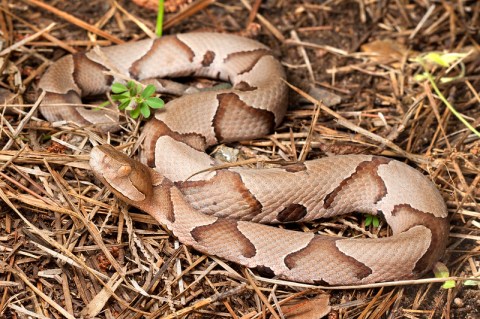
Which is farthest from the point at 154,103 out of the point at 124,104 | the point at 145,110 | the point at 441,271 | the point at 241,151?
the point at 441,271

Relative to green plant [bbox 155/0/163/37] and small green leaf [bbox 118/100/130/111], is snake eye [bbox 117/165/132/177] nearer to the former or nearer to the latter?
small green leaf [bbox 118/100/130/111]

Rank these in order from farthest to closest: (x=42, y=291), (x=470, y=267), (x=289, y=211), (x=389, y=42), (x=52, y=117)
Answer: (x=389, y=42) → (x=52, y=117) → (x=289, y=211) → (x=470, y=267) → (x=42, y=291)

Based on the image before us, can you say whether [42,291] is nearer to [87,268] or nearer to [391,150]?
[87,268]

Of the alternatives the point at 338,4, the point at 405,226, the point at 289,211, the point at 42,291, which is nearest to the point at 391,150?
the point at 405,226

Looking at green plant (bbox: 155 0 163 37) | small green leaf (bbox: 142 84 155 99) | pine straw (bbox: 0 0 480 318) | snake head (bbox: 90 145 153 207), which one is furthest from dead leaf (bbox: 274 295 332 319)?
green plant (bbox: 155 0 163 37)

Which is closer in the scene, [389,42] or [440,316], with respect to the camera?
[440,316]

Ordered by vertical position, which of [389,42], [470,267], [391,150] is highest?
[389,42]
